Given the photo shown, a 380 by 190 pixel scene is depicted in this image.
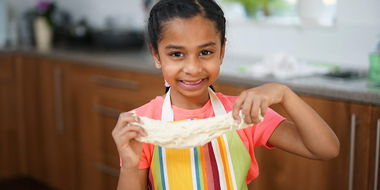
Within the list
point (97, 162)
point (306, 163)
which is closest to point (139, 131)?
point (306, 163)

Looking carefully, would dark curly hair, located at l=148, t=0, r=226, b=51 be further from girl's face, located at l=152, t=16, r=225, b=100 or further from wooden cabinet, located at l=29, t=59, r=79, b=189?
wooden cabinet, located at l=29, t=59, r=79, b=189

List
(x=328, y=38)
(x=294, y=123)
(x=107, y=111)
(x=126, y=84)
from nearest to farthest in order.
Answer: (x=294, y=123), (x=328, y=38), (x=126, y=84), (x=107, y=111)

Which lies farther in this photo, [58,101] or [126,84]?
[58,101]

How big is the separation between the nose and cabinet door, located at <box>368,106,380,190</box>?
0.78 m

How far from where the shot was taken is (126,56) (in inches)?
94.9

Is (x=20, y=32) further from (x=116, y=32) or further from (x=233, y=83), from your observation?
(x=233, y=83)

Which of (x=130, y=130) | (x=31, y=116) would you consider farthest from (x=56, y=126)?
(x=130, y=130)

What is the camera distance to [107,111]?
2250 mm

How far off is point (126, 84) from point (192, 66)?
4.43ft

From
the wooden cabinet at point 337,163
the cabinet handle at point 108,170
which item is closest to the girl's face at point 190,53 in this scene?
the wooden cabinet at point 337,163

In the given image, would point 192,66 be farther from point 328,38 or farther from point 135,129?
point 328,38

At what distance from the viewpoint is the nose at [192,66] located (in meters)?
0.83

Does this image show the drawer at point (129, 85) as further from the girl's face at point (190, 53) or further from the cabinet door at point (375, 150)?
the girl's face at point (190, 53)

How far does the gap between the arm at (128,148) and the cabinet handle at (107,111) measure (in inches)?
52.9
